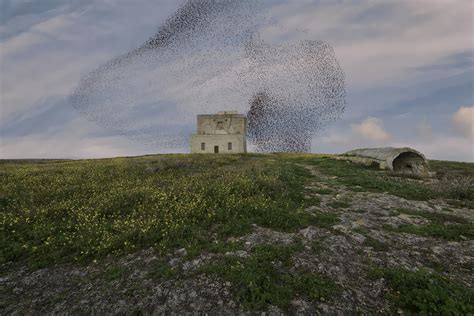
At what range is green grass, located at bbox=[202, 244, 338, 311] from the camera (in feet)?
20.6

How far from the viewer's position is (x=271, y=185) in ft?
49.6

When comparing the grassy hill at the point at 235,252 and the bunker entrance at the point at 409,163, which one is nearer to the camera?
the grassy hill at the point at 235,252

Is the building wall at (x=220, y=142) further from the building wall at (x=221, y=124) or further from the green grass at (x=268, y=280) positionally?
the green grass at (x=268, y=280)

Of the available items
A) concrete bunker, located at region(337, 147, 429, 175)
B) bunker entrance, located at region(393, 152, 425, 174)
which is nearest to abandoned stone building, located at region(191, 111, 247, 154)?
concrete bunker, located at region(337, 147, 429, 175)

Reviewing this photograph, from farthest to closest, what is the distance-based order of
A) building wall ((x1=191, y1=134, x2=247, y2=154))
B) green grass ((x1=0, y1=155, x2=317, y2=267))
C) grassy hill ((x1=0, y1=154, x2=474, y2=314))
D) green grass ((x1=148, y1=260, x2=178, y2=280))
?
building wall ((x1=191, y1=134, x2=247, y2=154)) → green grass ((x1=0, y1=155, x2=317, y2=267)) → green grass ((x1=148, y1=260, x2=178, y2=280)) → grassy hill ((x1=0, y1=154, x2=474, y2=314))

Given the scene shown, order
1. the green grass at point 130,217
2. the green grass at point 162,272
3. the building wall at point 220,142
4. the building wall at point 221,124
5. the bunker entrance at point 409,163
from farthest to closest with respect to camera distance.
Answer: the building wall at point 221,124, the building wall at point 220,142, the bunker entrance at point 409,163, the green grass at point 130,217, the green grass at point 162,272

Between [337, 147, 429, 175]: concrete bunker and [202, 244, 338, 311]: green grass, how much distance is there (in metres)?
24.8

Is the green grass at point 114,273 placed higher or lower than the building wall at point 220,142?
lower

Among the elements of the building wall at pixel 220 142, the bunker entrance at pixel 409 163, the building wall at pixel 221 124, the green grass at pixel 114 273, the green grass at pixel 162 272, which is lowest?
the green grass at pixel 114 273

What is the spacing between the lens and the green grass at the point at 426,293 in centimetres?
586

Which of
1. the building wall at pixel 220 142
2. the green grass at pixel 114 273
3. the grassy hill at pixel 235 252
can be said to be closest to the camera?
the grassy hill at pixel 235 252

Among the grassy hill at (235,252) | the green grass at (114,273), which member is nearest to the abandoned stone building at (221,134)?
the grassy hill at (235,252)

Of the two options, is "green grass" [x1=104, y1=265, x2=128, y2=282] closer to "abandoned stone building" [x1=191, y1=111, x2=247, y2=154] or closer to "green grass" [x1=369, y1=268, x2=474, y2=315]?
"green grass" [x1=369, y1=268, x2=474, y2=315]

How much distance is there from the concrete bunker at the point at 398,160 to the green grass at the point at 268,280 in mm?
24766
